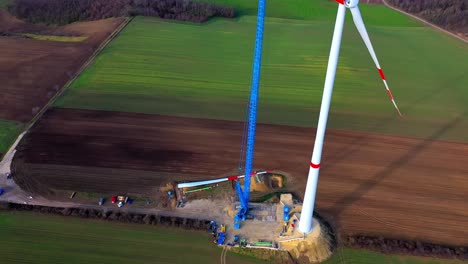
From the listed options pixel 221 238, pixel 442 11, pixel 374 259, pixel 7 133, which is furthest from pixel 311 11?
pixel 221 238

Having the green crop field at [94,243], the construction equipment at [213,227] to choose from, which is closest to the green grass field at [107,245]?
the green crop field at [94,243]

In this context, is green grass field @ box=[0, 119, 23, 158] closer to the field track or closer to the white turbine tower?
the field track

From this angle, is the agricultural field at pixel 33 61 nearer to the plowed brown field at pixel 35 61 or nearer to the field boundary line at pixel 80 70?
the plowed brown field at pixel 35 61

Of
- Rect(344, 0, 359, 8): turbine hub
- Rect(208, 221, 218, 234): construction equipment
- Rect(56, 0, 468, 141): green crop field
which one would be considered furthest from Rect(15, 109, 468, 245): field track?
Rect(344, 0, 359, 8): turbine hub

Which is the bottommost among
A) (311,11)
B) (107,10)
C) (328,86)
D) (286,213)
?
(286,213)

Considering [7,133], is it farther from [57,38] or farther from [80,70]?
[57,38]

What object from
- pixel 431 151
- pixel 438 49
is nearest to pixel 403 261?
pixel 431 151
